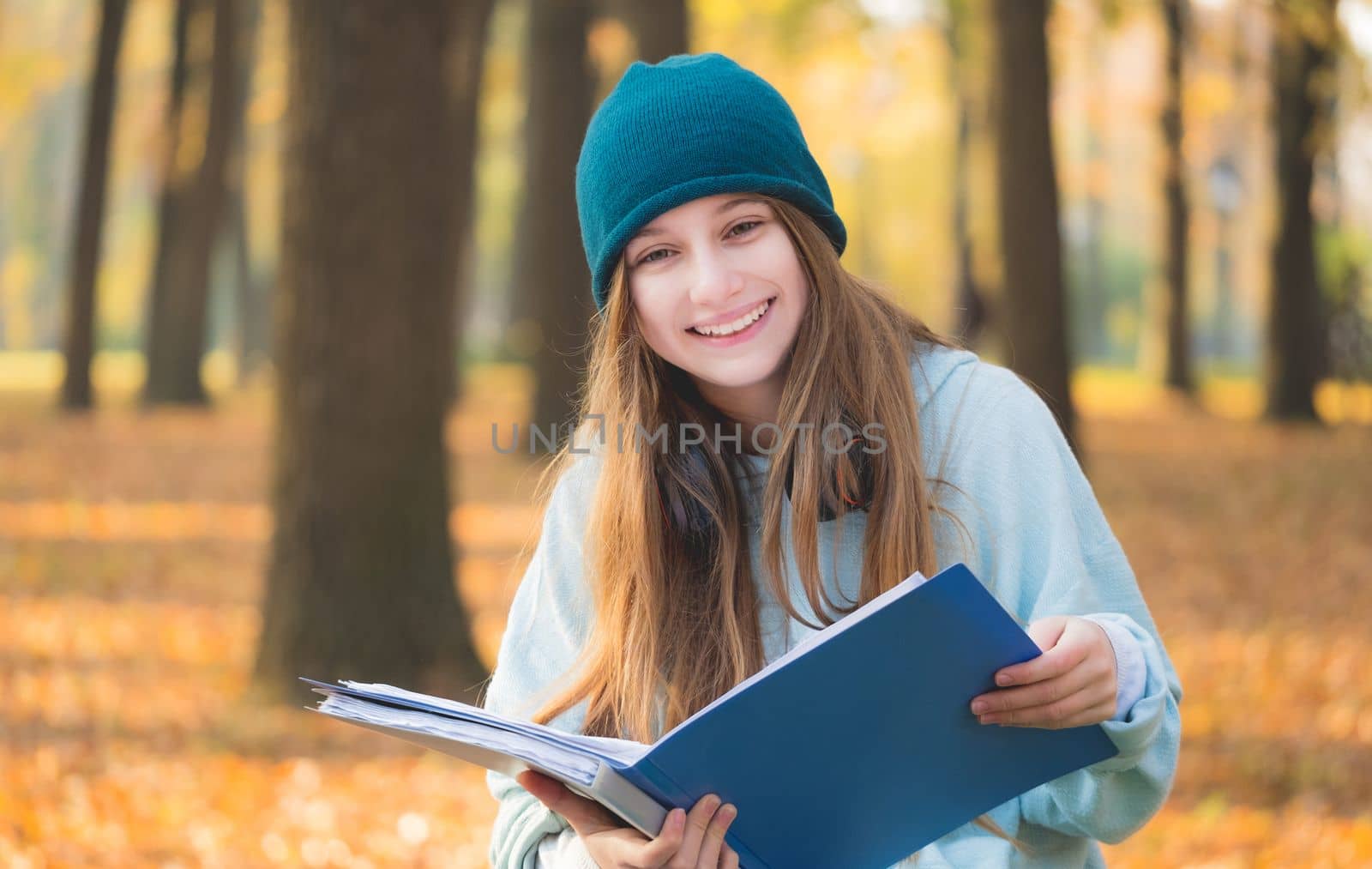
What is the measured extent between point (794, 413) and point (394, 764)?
137 inches

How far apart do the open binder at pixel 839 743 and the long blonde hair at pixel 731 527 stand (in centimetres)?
36

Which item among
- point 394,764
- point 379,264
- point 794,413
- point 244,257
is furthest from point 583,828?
point 244,257

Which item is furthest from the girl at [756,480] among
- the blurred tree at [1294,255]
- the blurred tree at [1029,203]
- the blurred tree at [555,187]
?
the blurred tree at [1294,255]

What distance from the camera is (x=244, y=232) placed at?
2436cm

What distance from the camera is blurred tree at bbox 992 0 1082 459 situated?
8742mm

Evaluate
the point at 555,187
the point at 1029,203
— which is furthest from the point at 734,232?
the point at 555,187

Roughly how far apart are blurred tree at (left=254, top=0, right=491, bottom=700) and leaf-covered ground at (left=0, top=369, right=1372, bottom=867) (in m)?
0.43

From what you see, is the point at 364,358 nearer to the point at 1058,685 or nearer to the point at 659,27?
the point at 659,27

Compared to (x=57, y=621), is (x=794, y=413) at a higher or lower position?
higher

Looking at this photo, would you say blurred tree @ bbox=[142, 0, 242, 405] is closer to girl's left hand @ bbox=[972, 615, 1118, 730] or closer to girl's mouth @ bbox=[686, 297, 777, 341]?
girl's mouth @ bbox=[686, 297, 777, 341]

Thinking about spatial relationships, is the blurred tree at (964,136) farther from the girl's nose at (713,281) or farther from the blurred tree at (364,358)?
the girl's nose at (713,281)

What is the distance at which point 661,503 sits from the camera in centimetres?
224

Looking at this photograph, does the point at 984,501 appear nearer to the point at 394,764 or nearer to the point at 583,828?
the point at 583,828

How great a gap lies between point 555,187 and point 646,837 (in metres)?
10.7
